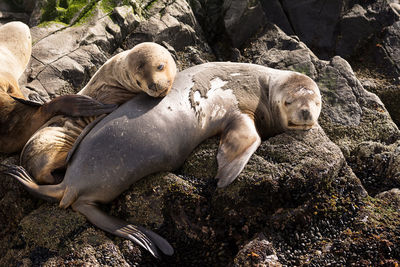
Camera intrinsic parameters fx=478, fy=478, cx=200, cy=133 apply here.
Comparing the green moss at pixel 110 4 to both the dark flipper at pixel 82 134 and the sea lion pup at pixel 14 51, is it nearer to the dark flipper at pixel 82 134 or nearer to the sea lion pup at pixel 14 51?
the sea lion pup at pixel 14 51

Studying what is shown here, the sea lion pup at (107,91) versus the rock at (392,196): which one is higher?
the sea lion pup at (107,91)

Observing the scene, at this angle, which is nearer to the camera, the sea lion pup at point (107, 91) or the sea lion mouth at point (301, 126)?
the sea lion pup at point (107, 91)

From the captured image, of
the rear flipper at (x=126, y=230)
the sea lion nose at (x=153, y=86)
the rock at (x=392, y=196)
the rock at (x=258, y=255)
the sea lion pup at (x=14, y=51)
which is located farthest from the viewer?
the sea lion pup at (x=14, y=51)

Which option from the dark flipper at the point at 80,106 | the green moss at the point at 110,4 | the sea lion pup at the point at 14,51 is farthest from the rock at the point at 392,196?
the green moss at the point at 110,4

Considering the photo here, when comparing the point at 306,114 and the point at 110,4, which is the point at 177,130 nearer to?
the point at 306,114

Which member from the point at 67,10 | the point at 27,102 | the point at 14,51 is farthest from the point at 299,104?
the point at 67,10

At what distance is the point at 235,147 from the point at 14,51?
339cm

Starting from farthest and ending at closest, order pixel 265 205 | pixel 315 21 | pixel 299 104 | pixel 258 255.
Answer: pixel 315 21 < pixel 299 104 < pixel 265 205 < pixel 258 255

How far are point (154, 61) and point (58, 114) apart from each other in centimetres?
110

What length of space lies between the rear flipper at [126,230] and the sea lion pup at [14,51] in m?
2.08

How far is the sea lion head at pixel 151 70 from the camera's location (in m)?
4.61

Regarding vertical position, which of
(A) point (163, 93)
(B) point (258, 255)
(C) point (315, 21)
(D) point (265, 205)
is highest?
(A) point (163, 93)

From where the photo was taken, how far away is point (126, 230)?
3996mm

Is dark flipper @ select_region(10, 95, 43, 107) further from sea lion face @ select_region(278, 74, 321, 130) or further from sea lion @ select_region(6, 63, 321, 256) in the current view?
sea lion face @ select_region(278, 74, 321, 130)
